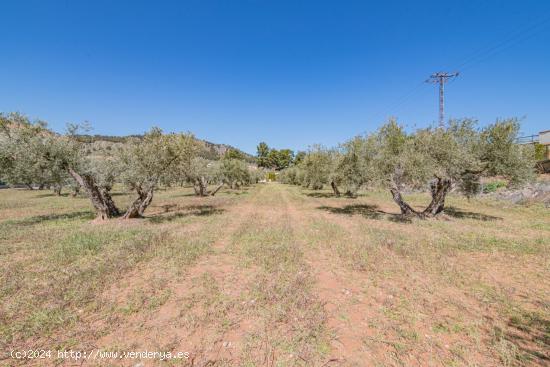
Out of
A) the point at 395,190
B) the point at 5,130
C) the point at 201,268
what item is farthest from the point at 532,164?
the point at 5,130

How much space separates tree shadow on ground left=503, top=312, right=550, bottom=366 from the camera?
12.9 ft

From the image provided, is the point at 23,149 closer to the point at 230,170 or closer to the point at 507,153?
the point at 507,153

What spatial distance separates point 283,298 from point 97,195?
15.8 meters

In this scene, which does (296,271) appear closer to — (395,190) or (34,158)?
(395,190)

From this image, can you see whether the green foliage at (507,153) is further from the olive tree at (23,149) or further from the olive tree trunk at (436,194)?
the olive tree at (23,149)

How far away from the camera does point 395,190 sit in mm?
16094

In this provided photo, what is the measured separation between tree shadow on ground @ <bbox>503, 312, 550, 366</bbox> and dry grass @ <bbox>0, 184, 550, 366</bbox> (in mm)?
24

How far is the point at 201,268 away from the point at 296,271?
314 cm

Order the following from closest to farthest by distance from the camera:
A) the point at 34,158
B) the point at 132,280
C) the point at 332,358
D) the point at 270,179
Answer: the point at 332,358 → the point at 132,280 → the point at 34,158 → the point at 270,179

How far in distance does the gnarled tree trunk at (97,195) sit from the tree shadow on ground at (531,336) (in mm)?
19329

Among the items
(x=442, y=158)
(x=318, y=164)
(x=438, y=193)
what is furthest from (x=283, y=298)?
(x=318, y=164)

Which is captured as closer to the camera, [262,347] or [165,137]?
[262,347]

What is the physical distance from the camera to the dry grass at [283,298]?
4.07 m

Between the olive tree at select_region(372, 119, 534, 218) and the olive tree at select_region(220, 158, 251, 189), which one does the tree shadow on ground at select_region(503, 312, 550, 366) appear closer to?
the olive tree at select_region(372, 119, 534, 218)
